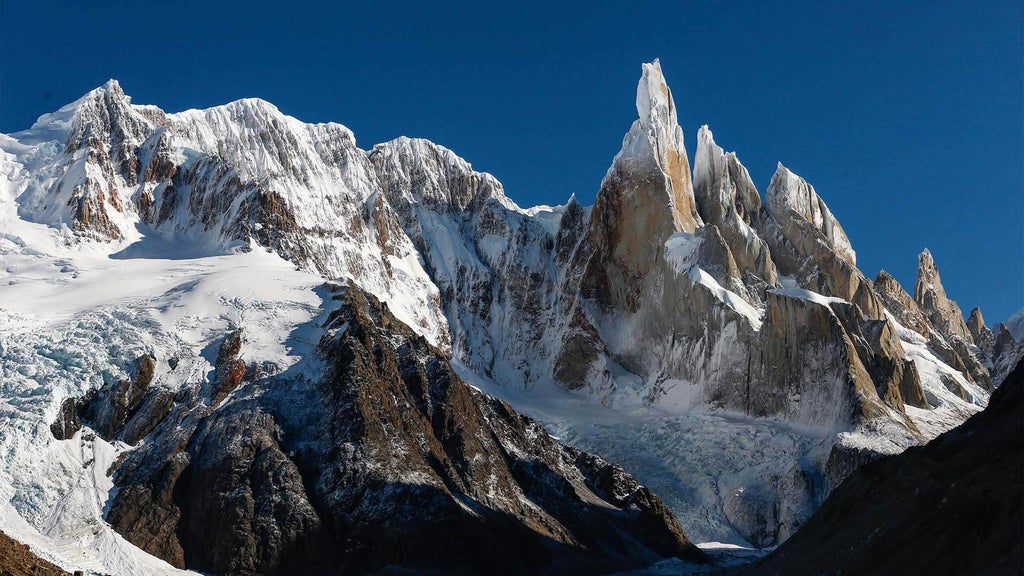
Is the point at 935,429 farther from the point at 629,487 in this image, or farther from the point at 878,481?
the point at 878,481

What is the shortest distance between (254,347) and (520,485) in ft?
98.6

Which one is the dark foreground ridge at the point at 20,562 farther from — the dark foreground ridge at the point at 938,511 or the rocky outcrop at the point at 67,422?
the dark foreground ridge at the point at 938,511

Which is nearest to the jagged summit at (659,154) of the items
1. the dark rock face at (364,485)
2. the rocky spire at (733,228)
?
the rocky spire at (733,228)

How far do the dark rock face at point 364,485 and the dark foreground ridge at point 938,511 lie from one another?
98.2ft

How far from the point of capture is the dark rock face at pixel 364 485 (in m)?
93.2

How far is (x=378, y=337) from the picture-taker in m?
118

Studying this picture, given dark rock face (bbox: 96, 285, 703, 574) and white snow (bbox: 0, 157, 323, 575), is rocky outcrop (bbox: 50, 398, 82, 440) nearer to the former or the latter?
white snow (bbox: 0, 157, 323, 575)

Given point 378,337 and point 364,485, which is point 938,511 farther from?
point 378,337

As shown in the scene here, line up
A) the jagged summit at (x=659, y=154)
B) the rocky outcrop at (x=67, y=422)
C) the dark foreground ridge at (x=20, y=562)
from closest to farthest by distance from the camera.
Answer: the dark foreground ridge at (x=20, y=562)
the rocky outcrop at (x=67, y=422)
the jagged summit at (x=659, y=154)

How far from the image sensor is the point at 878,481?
235ft

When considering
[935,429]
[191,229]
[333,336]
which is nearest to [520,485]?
[333,336]

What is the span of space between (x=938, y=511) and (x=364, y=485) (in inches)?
2097

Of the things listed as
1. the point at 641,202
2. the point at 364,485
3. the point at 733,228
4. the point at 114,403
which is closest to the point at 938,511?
the point at 364,485

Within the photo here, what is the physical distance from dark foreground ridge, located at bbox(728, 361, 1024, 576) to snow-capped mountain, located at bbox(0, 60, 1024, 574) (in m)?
39.9
